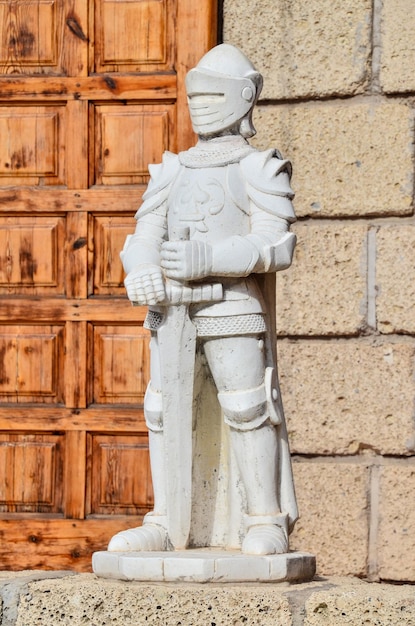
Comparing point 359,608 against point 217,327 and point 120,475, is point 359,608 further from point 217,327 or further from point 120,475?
point 120,475

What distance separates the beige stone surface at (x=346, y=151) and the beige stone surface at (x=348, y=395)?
518mm

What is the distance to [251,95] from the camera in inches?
185

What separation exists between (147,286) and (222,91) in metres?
0.63

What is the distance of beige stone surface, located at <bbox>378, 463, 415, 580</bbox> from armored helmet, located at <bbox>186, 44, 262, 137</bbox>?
168 centimetres

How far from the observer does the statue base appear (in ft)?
14.5

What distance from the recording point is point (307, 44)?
19.5ft

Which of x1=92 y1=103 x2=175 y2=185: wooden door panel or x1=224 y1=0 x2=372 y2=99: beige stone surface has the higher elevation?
x1=224 y1=0 x2=372 y2=99: beige stone surface

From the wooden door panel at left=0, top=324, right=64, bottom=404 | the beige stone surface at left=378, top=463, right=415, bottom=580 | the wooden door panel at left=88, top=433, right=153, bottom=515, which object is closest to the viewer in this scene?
the beige stone surface at left=378, top=463, right=415, bottom=580

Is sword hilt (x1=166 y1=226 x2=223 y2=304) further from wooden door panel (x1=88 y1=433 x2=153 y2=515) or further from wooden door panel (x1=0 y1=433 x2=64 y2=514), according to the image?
wooden door panel (x1=0 y1=433 x2=64 y2=514)

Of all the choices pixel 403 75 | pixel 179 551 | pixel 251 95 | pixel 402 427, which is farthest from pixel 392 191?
pixel 179 551

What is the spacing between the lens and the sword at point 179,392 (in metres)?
4.56

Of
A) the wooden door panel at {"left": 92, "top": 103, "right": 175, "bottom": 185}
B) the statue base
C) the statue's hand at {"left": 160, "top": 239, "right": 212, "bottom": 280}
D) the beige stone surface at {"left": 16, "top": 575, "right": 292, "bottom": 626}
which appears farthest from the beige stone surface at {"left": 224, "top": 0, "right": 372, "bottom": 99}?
the beige stone surface at {"left": 16, "top": 575, "right": 292, "bottom": 626}

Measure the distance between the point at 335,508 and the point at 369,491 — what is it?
→ 14cm

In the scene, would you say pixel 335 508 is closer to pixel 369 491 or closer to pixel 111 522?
pixel 369 491
